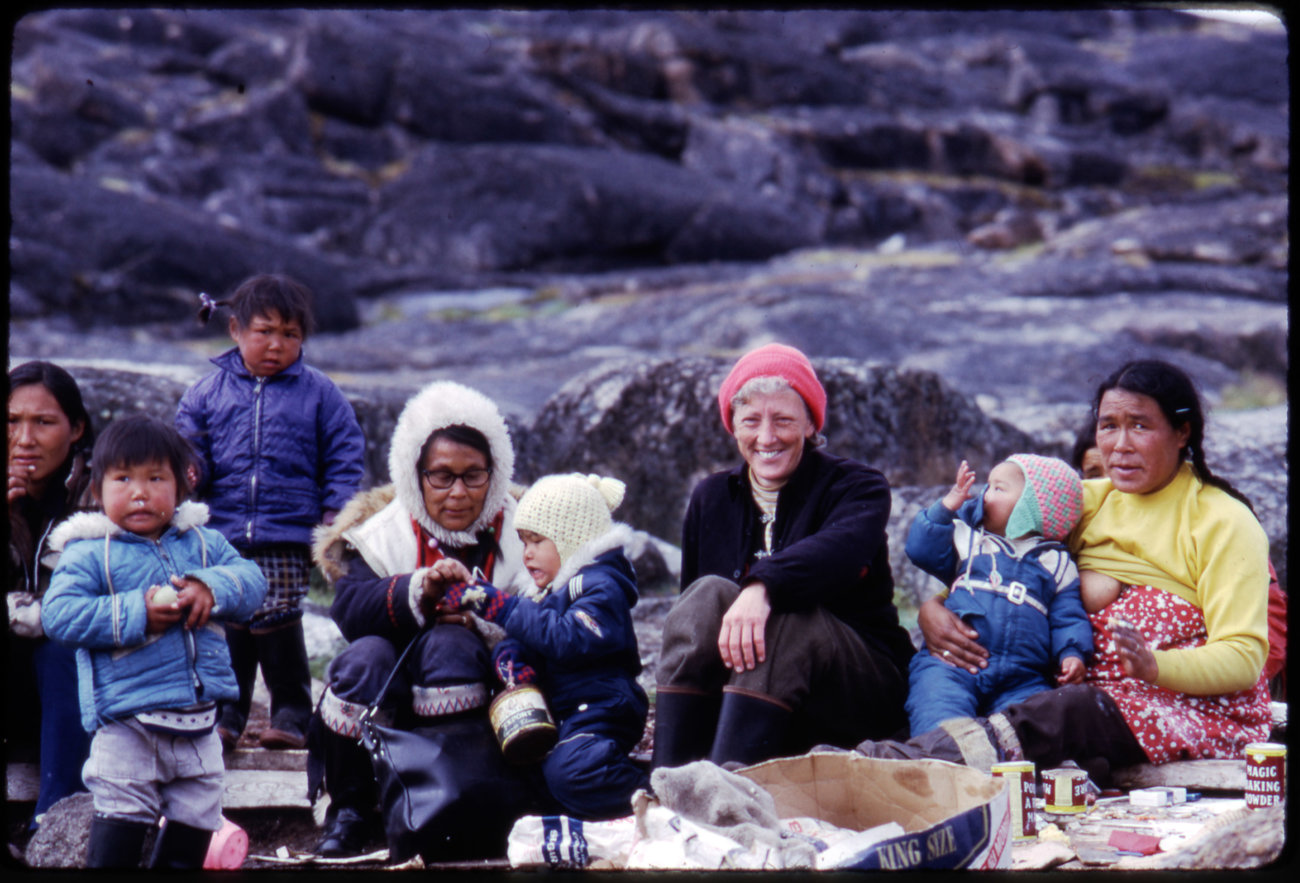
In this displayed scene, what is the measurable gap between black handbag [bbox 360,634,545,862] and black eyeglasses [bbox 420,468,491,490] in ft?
1.90

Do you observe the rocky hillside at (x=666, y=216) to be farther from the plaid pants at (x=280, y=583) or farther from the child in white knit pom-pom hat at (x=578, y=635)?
the plaid pants at (x=280, y=583)

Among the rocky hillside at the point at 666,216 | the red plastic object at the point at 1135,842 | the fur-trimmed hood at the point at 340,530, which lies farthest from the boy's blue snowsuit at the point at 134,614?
the rocky hillside at the point at 666,216

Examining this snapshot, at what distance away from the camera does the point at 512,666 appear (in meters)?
4.08

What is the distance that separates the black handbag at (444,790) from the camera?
12.5 feet

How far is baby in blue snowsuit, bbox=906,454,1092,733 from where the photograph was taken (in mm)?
4148

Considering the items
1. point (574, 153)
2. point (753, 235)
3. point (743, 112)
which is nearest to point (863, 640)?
point (753, 235)

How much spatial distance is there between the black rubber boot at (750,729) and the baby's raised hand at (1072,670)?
Result: 90 cm

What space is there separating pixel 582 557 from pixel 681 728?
2.02 ft

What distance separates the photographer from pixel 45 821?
4.11 metres

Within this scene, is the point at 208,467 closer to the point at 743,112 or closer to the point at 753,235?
the point at 753,235

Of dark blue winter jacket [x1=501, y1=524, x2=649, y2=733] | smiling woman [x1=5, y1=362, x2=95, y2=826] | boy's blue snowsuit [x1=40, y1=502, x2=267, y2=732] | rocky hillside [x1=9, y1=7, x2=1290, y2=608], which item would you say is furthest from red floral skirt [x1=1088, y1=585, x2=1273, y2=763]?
smiling woman [x1=5, y1=362, x2=95, y2=826]

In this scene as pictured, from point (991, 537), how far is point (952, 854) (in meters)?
1.51

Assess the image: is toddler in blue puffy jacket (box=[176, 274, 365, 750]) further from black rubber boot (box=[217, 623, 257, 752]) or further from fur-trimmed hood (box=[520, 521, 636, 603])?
fur-trimmed hood (box=[520, 521, 636, 603])

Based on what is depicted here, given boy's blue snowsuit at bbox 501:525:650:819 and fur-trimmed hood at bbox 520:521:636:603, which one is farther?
fur-trimmed hood at bbox 520:521:636:603
